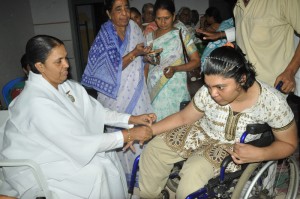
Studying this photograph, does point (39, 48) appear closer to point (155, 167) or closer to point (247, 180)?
point (155, 167)

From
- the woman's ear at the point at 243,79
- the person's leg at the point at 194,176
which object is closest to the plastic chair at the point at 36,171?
the person's leg at the point at 194,176

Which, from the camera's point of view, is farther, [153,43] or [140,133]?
[153,43]

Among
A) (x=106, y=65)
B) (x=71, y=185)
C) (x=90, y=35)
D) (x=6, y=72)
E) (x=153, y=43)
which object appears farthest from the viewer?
(x=90, y=35)

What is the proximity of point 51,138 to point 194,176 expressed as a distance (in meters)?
0.92

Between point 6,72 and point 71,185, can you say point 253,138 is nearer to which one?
point 71,185

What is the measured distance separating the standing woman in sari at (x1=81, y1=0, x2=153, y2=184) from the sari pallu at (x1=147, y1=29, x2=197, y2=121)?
13cm

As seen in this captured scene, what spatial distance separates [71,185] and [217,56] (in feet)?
4.08

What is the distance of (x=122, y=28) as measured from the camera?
9.24 ft

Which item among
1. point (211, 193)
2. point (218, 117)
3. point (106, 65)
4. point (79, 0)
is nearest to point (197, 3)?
point (79, 0)

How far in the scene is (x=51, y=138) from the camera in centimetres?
187

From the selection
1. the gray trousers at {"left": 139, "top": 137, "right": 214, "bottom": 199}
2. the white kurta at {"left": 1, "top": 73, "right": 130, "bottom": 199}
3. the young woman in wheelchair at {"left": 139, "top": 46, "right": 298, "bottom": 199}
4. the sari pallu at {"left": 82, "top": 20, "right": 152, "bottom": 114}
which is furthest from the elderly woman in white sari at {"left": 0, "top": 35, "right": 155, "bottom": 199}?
the sari pallu at {"left": 82, "top": 20, "right": 152, "bottom": 114}

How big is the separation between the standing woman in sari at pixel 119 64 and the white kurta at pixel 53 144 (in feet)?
2.38

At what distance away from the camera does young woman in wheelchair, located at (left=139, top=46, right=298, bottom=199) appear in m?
1.78

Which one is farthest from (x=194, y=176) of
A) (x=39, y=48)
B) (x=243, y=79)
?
(x=39, y=48)
